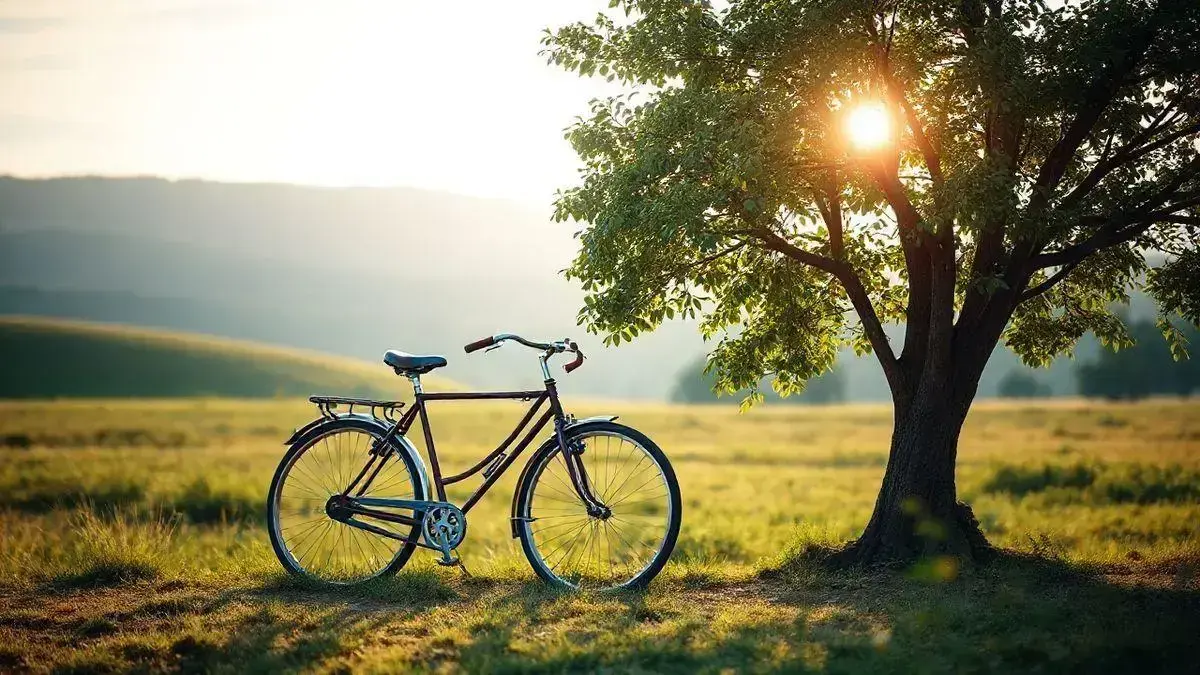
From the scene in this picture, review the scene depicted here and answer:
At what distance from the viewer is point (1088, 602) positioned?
7.30 metres

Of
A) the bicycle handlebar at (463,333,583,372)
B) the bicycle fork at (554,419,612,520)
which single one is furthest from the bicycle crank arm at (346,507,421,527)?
the bicycle handlebar at (463,333,583,372)

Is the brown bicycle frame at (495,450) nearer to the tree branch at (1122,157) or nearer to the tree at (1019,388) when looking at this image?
the tree branch at (1122,157)

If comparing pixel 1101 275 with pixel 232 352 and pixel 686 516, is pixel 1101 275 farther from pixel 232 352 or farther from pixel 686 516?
pixel 232 352

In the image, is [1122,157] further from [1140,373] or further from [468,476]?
[1140,373]

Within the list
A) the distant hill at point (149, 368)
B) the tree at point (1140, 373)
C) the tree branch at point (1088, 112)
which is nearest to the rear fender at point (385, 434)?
the tree branch at point (1088, 112)

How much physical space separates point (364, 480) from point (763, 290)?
484cm

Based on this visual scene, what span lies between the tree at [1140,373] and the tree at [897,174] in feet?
302

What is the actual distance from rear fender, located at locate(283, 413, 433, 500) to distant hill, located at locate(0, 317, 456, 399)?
78653 millimetres

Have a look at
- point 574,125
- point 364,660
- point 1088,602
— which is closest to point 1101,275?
point 1088,602

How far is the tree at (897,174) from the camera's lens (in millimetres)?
8781

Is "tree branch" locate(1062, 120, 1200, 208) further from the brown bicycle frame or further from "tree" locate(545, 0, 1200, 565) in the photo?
the brown bicycle frame

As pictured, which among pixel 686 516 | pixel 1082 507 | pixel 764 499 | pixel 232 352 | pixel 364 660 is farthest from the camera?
pixel 232 352

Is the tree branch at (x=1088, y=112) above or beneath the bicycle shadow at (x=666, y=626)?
above

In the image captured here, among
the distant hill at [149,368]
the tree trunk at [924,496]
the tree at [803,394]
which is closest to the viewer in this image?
the tree trunk at [924,496]
